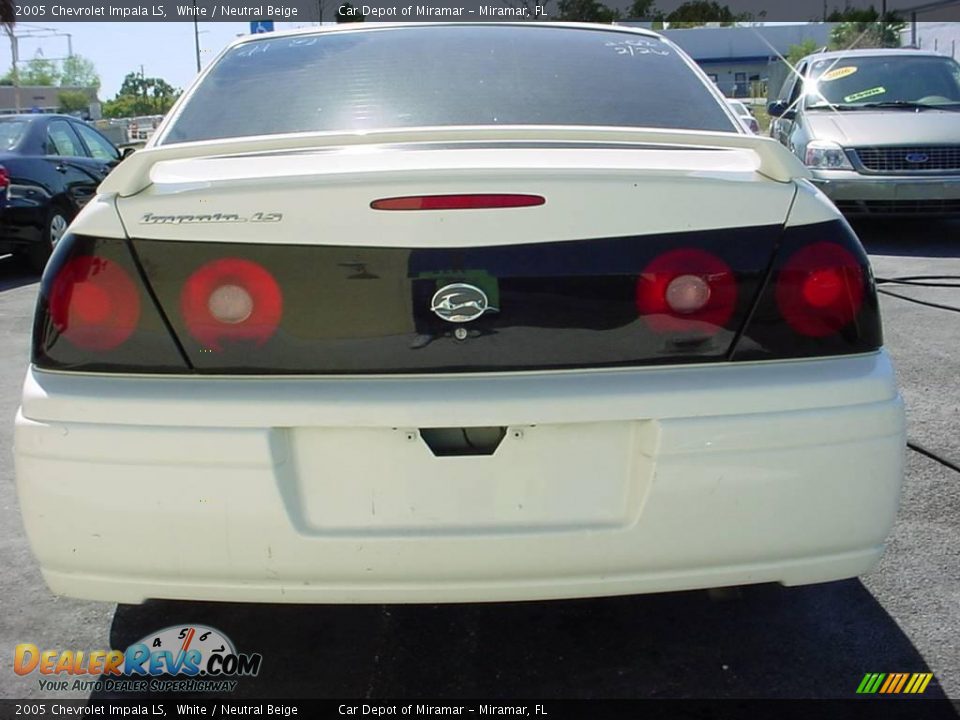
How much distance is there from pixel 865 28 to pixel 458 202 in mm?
25672

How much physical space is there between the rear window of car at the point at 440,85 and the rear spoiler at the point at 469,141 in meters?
0.32

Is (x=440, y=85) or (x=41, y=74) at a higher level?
(x=440, y=85)

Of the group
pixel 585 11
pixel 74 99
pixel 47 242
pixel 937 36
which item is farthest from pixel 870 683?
pixel 74 99

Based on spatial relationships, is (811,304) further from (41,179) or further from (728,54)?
(728,54)

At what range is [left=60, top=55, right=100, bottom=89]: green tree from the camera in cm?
Result: 12194

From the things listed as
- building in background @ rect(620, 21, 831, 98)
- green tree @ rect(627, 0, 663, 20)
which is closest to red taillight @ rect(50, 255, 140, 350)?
green tree @ rect(627, 0, 663, 20)

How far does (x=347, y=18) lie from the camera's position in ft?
15.7

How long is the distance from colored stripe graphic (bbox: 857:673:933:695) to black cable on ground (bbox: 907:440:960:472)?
149cm

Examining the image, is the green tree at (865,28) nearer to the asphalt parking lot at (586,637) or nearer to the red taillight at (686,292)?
the asphalt parking lot at (586,637)

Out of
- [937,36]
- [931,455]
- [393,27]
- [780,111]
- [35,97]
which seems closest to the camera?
[393,27]

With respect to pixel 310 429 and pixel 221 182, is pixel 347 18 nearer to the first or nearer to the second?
pixel 221 182

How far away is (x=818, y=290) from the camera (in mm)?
2197

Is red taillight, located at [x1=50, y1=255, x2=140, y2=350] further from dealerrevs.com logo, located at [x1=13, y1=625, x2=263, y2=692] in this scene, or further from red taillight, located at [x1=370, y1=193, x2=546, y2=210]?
dealerrevs.com logo, located at [x1=13, y1=625, x2=263, y2=692]

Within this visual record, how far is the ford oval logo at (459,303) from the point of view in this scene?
2090mm
